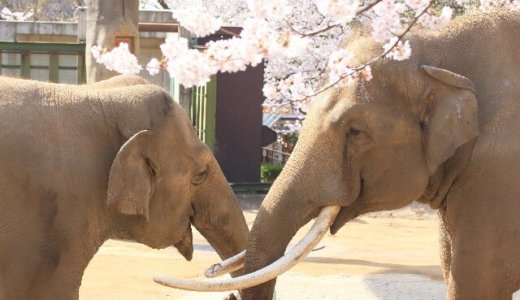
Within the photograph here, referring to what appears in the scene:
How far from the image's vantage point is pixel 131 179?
662 cm

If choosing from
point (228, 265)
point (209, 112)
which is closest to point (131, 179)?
point (228, 265)

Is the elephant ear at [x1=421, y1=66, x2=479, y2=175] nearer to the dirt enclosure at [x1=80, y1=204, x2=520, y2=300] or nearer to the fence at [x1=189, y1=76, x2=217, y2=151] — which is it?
the dirt enclosure at [x1=80, y1=204, x2=520, y2=300]

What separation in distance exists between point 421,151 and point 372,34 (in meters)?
0.67

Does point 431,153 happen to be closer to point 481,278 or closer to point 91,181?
point 481,278

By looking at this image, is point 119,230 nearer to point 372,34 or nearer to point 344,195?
point 344,195

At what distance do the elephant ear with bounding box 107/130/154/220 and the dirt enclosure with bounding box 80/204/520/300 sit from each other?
3157mm

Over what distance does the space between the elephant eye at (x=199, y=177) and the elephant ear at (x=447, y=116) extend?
1.22 meters

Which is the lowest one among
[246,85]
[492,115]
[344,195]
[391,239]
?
[391,239]

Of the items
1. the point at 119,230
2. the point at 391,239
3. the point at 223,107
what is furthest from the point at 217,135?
the point at 119,230

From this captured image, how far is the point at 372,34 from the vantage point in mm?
6438

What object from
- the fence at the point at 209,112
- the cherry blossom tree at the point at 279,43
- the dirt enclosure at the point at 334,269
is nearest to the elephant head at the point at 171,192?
the cherry blossom tree at the point at 279,43

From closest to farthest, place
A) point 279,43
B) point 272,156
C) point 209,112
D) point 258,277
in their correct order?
point 279,43 → point 258,277 → point 209,112 → point 272,156

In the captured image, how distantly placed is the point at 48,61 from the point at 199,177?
930 cm

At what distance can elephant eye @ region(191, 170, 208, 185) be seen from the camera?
7.09 meters
